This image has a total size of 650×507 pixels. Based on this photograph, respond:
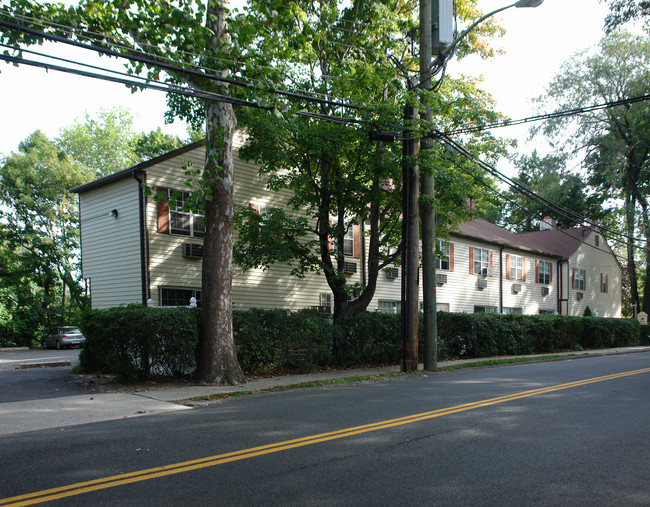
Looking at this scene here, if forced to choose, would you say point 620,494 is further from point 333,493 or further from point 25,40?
point 25,40

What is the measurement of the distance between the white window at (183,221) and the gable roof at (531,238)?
14.3m

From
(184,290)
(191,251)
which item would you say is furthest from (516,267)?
(184,290)

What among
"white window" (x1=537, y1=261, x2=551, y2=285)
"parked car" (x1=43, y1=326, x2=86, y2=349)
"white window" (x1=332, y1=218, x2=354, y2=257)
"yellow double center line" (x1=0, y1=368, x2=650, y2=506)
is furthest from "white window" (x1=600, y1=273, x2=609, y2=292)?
"yellow double center line" (x1=0, y1=368, x2=650, y2=506)

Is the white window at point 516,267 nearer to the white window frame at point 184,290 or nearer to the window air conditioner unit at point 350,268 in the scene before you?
the window air conditioner unit at point 350,268

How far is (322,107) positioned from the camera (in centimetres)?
1633

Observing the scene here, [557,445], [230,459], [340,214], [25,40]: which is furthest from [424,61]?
[230,459]

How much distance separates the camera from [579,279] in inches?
1521

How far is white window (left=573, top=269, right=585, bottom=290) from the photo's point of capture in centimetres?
3816

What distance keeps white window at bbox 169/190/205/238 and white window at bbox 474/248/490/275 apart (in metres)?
17.2

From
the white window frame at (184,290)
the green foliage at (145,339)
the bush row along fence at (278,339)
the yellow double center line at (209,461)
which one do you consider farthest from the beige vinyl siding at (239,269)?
the yellow double center line at (209,461)

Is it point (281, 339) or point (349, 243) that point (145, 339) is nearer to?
point (281, 339)

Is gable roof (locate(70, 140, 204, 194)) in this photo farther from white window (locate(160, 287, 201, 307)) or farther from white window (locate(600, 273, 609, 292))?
white window (locate(600, 273, 609, 292))

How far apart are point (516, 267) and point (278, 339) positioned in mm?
23806

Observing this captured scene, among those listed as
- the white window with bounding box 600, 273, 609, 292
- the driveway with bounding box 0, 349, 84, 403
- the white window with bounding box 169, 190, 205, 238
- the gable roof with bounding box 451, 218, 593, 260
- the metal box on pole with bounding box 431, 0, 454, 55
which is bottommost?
the driveway with bounding box 0, 349, 84, 403
